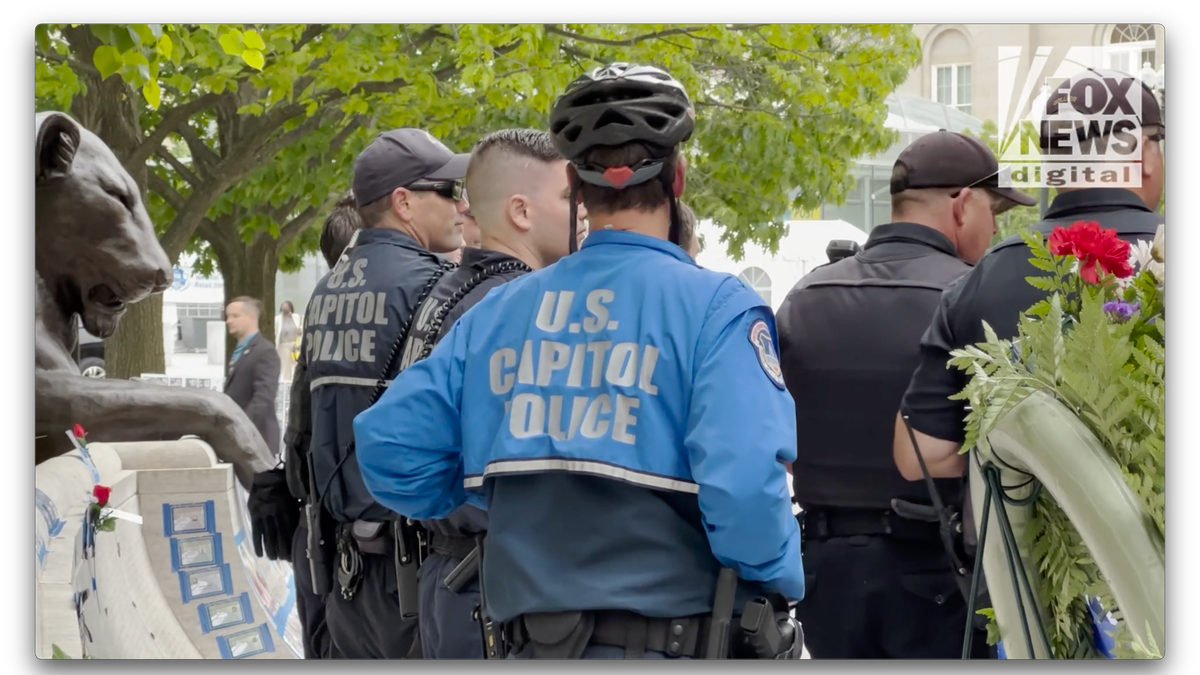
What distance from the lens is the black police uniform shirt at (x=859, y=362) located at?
4.18 m

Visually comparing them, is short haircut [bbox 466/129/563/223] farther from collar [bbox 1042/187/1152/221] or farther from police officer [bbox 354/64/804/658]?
collar [bbox 1042/187/1152/221]

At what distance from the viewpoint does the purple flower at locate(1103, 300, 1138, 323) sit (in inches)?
83.0

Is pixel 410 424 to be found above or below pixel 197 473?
above

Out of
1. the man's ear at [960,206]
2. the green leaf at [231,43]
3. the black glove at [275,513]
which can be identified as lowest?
the black glove at [275,513]

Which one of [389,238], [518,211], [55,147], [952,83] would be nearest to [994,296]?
[518,211]

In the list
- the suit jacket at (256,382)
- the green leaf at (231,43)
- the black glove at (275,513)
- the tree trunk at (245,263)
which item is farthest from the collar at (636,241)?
the tree trunk at (245,263)

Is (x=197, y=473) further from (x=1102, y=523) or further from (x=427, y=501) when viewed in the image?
(x=1102, y=523)

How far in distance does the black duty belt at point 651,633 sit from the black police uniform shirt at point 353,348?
1.68m

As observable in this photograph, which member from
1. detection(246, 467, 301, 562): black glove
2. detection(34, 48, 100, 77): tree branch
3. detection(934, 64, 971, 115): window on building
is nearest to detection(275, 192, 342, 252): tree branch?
detection(34, 48, 100, 77): tree branch

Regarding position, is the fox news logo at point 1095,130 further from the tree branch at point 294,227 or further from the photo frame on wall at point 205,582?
the tree branch at point 294,227

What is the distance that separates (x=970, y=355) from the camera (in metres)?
2.36

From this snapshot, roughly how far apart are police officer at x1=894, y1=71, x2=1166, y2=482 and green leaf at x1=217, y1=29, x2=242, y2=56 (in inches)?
121

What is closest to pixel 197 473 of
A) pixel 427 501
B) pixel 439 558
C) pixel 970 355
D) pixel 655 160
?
pixel 439 558
